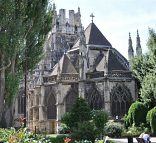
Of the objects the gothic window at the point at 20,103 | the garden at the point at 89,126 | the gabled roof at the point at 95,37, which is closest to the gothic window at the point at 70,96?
the garden at the point at 89,126

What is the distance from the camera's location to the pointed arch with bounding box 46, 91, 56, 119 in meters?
41.2

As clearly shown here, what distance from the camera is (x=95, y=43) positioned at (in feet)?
146

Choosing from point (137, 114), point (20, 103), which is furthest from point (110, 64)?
point (20, 103)

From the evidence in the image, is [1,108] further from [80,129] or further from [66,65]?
[66,65]

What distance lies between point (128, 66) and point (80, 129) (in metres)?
21.8

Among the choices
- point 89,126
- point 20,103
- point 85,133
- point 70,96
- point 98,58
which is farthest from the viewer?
point 20,103

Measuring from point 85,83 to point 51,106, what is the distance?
504cm

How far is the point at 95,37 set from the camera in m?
45.6

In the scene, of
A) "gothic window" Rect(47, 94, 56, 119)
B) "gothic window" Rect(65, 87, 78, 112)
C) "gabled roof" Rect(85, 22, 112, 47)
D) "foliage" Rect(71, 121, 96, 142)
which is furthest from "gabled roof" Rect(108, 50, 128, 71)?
"foliage" Rect(71, 121, 96, 142)

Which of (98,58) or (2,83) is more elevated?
(98,58)

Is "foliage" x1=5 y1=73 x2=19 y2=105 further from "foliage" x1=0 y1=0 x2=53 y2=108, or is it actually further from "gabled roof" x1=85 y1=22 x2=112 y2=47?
"gabled roof" x1=85 y1=22 x2=112 y2=47

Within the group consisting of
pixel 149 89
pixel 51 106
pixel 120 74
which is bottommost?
pixel 51 106

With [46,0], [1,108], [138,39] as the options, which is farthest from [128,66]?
[1,108]

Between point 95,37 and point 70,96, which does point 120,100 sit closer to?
point 70,96
